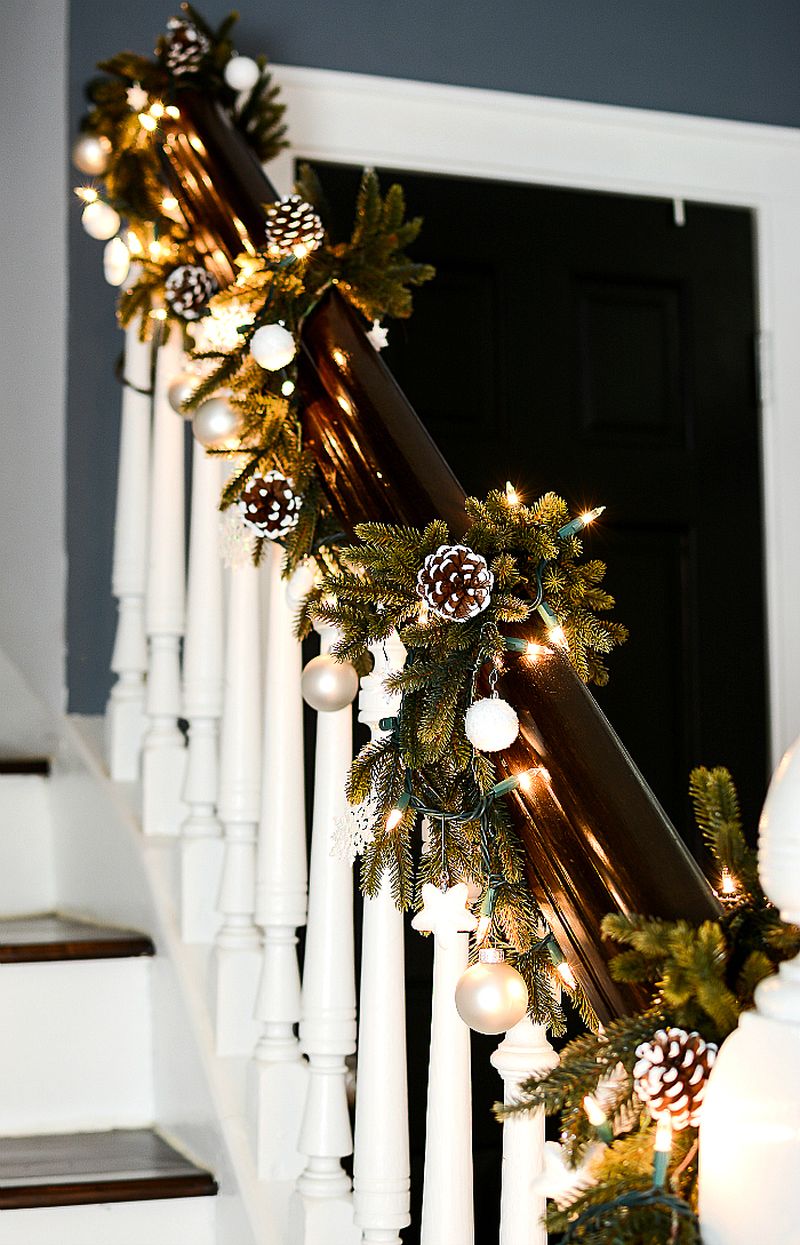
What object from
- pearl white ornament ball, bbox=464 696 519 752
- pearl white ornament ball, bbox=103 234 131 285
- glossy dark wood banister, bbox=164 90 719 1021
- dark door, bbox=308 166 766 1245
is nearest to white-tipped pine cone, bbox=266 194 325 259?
glossy dark wood banister, bbox=164 90 719 1021

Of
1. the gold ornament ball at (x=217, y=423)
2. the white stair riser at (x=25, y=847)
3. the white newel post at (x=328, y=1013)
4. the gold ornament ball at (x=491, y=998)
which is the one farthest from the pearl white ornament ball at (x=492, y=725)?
the white stair riser at (x=25, y=847)

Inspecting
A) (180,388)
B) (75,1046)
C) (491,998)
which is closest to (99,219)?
(180,388)

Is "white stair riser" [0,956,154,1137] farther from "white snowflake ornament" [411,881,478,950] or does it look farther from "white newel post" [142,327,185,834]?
"white snowflake ornament" [411,881,478,950]

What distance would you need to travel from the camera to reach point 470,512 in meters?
0.92

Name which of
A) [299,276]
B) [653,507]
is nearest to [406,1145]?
[299,276]

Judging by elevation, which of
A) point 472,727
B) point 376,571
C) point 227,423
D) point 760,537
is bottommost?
point 472,727

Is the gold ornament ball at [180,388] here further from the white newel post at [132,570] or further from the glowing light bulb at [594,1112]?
the glowing light bulb at [594,1112]

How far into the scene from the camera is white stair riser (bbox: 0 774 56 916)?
74.6 inches

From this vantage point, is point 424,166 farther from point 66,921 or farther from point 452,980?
point 452,980

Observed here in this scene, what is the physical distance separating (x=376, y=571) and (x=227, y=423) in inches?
17.1

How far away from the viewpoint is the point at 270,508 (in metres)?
1.18

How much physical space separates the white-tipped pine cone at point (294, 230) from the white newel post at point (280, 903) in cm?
29

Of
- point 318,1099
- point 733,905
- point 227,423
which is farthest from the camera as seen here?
point 227,423

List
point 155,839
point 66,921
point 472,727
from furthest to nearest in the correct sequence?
point 66,921
point 155,839
point 472,727
